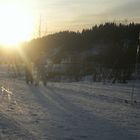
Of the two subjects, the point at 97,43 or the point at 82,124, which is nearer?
the point at 82,124

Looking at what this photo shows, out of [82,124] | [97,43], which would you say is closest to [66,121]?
[82,124]

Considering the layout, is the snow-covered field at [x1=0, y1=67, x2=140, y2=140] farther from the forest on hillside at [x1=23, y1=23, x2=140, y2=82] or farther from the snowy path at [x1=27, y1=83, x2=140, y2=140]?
the forest on hillside at [x1=23, y1=23, x2=140, y2=82]

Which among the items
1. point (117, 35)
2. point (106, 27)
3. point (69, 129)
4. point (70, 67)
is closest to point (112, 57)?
point (70, 67)

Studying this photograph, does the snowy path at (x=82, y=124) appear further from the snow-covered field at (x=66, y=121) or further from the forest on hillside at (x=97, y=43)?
the forest on hillside at (x=97, y=43)

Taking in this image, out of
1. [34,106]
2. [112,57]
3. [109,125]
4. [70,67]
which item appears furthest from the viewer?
[112,57]

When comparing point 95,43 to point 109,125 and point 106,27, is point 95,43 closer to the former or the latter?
point 106,27

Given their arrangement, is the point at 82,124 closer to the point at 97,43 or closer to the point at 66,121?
the point at 66,121

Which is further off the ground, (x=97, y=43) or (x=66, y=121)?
(x=97, y=43)

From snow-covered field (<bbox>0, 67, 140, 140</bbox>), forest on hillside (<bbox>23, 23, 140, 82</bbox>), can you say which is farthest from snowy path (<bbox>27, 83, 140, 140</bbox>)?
forest on hillside (<bbox>23, 23, 140, 82</bbox>)

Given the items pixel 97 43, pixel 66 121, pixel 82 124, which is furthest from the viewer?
pixel 97 43

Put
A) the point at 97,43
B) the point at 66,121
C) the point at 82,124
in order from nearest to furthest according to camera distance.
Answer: the point at 82,124, the point at 66,121, the point at 97,43

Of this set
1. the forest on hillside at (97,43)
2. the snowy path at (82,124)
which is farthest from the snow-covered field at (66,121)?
the forest on hillside at (97,43)

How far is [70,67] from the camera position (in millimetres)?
65750

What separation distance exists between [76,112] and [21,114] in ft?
8.06
